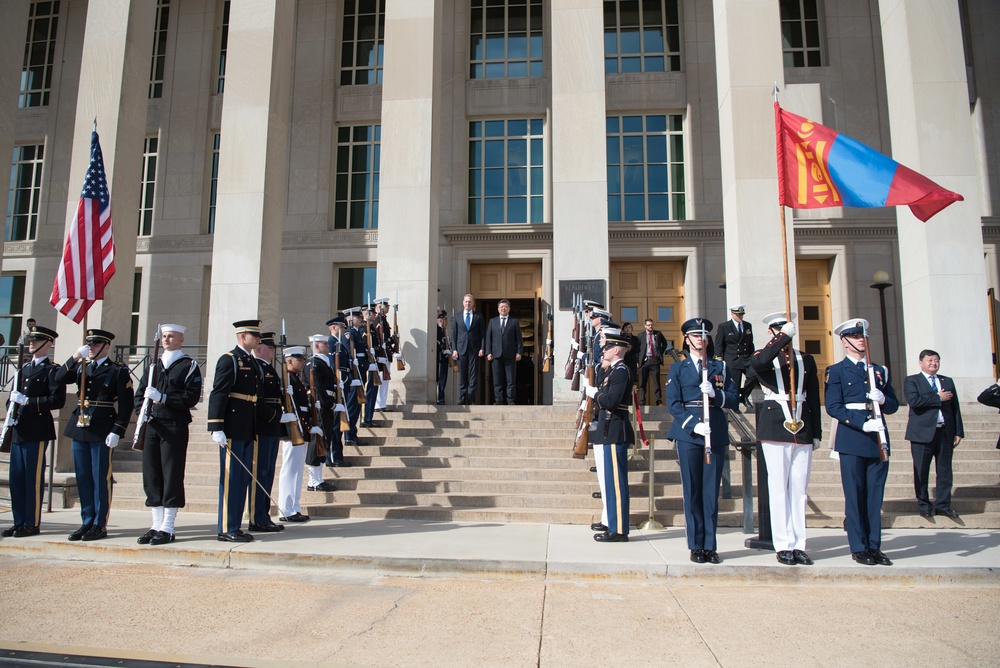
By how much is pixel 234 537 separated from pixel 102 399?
213 cm

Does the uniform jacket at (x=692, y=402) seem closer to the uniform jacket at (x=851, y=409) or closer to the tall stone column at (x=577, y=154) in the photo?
the uniform jacket at (x=851, y=409)

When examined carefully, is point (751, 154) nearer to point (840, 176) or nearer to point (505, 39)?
point (840, 176)

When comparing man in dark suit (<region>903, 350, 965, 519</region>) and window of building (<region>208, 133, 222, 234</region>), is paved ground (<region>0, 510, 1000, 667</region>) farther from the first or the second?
window of building (<region>208, 133, 222, 234</region>)

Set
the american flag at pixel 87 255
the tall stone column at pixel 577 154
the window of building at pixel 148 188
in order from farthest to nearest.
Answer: the window of building at pixel 148 188, the tall stone column at pixel 577 154, the american flag at pixel 87 255

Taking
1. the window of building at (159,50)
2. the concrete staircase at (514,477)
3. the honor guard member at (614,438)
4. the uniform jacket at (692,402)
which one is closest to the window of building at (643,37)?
the concrete staircase at (514,477)

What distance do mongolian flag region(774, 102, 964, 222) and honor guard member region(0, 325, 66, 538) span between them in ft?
27.5

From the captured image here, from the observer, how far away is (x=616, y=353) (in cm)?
738

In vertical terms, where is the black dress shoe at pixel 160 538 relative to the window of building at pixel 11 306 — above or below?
below

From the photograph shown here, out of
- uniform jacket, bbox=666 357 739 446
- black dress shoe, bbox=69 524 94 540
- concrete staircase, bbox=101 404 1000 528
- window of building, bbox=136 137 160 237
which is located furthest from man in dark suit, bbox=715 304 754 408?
window of building, bbox=136 137 160 237

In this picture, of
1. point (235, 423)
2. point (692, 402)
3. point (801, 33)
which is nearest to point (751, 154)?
point (692, 402)

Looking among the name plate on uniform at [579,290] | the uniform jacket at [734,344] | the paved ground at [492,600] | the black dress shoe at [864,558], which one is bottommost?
the paved ground at [492,600]

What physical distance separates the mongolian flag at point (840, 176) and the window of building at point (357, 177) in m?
12.4

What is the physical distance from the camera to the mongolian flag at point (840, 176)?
24.1ft

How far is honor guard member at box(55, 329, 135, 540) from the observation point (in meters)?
7.29
